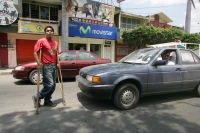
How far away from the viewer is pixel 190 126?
299 cm

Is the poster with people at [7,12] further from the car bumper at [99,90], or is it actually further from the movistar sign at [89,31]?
the car bumper at [99,90]

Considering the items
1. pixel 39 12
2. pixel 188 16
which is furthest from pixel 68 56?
pixel 188 16

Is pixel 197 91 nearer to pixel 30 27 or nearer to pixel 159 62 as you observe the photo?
pixel 159 62

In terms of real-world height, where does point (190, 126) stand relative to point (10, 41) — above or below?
below

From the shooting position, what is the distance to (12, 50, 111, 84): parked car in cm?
616

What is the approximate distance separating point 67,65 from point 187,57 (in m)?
4.55

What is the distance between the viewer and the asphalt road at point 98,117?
282 centimetres

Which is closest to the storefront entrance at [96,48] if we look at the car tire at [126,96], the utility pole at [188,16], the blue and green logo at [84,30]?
the blue and green logo at [84,30]

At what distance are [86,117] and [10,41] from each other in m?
12.0

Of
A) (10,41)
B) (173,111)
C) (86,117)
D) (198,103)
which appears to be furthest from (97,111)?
(10,41)

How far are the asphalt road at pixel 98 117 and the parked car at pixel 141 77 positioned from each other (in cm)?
38

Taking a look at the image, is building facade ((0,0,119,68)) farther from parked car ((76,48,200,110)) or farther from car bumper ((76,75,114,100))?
car bumper ((76,75,114,100))

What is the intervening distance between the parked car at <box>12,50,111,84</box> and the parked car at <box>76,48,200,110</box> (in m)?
2.79

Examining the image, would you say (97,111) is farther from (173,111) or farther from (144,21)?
(144,21)
